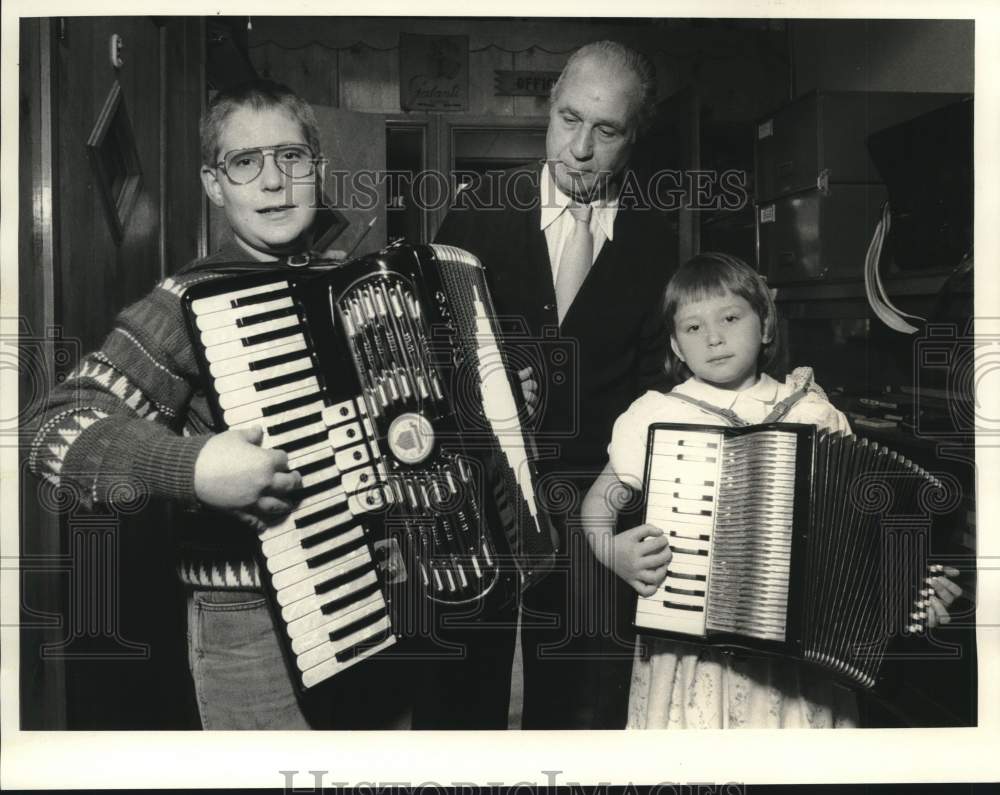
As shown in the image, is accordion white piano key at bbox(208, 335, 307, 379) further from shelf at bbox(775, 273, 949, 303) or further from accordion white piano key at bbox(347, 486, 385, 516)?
shelf at bbox(775, 273, 949, 303)

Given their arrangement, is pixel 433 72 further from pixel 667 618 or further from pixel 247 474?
pixel 667 618

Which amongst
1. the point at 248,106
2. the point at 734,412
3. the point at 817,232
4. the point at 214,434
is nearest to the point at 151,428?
the point at 214,434

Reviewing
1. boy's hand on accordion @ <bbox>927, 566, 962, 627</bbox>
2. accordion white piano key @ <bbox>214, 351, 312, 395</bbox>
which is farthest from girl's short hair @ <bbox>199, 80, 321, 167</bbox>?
boy's hand on accordion @ <bbox>927, 566, 962, 627</bbox>

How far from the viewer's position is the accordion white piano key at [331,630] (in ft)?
4.25

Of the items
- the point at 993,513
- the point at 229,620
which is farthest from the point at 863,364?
the point at 229,620

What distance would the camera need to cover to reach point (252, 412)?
4.21 ft

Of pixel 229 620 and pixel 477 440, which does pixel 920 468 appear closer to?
pixel 477 440

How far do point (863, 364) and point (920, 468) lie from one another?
0.73ft

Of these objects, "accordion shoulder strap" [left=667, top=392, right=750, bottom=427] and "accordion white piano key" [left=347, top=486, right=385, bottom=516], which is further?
"accordion shoulder strap" [left=667, top=392, right=750, bottom=427]

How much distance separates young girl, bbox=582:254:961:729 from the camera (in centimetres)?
147

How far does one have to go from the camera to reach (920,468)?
1567 millimetres

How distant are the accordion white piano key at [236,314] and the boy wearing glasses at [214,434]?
0.08m

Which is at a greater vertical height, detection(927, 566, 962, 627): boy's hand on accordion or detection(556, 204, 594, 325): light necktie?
detection(556, 204, 594, 325): light necktie

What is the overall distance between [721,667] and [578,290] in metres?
0.74
